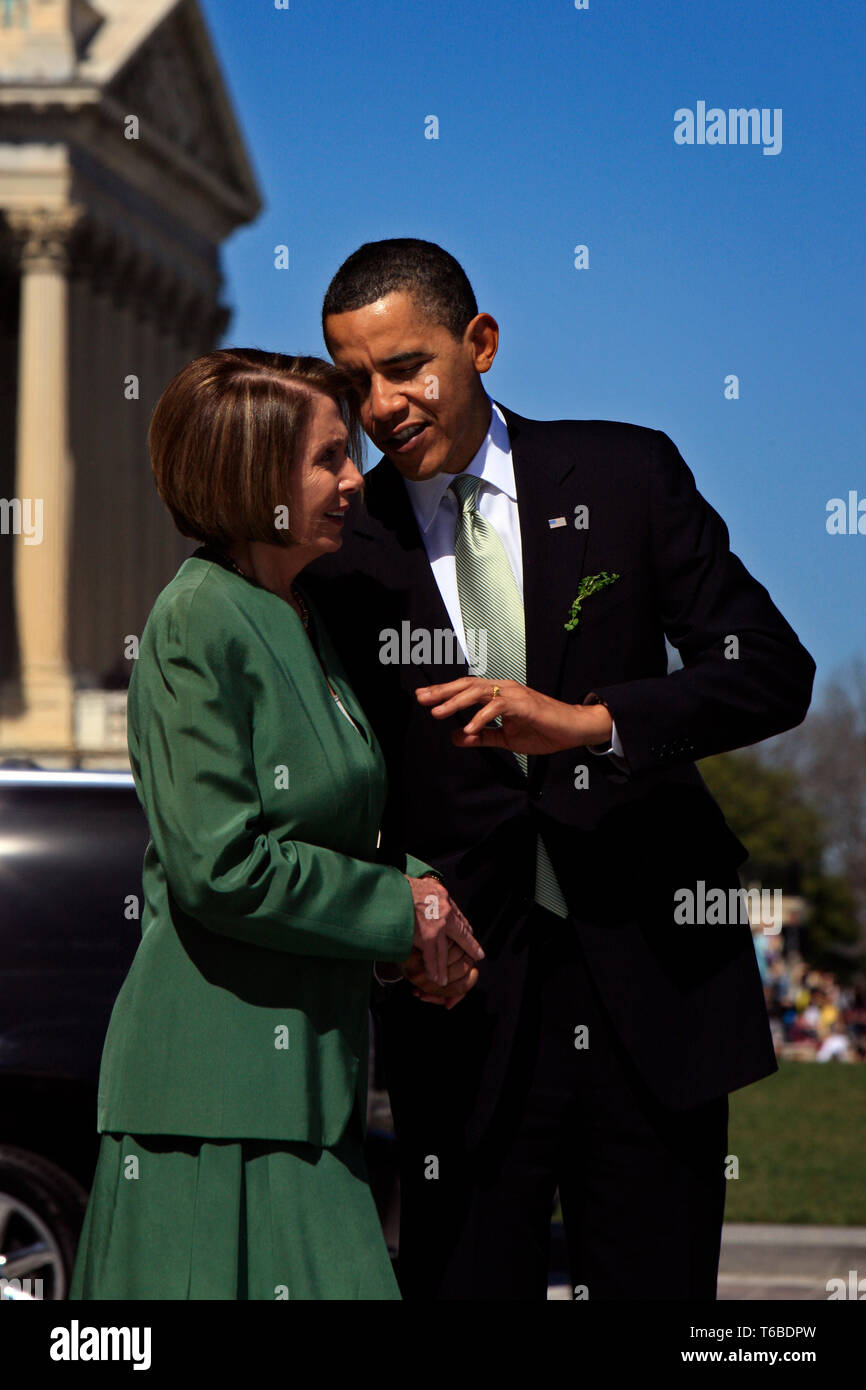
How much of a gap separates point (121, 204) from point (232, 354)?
45.6 meters

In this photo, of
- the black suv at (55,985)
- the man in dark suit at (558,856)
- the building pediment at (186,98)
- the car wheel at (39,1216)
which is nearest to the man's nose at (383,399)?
the man in dark suit at (558,856)

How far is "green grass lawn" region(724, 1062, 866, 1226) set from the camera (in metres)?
11.1

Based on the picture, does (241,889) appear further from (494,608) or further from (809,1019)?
(809,1019)

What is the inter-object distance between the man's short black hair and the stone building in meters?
37.2

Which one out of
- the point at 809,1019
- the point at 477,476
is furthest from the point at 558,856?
the point at 809,1019

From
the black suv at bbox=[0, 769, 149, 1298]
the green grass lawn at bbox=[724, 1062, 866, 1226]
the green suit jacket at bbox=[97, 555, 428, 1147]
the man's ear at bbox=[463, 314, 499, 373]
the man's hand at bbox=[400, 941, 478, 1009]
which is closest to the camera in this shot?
the green suit jacket at bbox=[97, 555, 428, 1147]

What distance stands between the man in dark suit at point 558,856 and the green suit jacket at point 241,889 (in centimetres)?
44

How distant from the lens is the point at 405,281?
3.87 meters

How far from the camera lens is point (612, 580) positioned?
12.6 ft

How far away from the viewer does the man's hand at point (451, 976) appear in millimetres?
3510

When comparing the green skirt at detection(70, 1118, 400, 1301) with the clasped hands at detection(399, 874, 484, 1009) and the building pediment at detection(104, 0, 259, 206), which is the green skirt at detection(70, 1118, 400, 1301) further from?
the building pediment at detection(104, 0, 259, 206)

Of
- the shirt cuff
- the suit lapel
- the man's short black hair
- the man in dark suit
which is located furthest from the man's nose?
the shirt cuff
